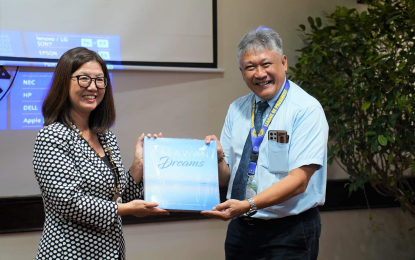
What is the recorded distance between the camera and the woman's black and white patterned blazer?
1.63 m

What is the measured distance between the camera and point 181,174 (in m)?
1.84

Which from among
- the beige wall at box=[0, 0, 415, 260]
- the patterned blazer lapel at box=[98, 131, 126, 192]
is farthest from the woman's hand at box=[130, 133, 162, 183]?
the beige wall at box=[0, 0, 415, 260]

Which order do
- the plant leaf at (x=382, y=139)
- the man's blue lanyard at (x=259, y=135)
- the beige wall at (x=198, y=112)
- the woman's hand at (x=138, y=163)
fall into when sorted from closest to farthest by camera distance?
the man's blue lanyard at (x=259, y=135) < the woman's hand at (x=138, y=163) < the plant leaf at (x=382, y=139) < the beige wall at (x=198, y=112)

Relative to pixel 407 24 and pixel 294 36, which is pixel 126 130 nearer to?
pixel 294 36

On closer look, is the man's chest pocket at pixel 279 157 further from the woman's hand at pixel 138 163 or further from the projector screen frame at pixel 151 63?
the projector screen frame at pixel 151 63

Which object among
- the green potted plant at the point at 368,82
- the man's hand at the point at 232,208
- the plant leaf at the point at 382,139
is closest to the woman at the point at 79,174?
the man's hand at the point at 232,208

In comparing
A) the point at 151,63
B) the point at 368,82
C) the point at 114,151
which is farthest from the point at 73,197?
the point at 368,82

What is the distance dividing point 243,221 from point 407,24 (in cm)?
205

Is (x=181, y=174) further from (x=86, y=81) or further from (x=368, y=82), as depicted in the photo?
(x=368, y=82)

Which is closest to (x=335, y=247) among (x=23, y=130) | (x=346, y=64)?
(x=346, y=64)

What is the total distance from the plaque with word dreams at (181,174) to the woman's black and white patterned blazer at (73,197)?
7.0 inches

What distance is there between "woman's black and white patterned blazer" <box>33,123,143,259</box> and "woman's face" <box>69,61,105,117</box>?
108 millimetres

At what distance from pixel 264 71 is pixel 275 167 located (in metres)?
0.41

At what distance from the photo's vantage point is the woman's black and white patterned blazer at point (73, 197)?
Answer: 5.33ft
